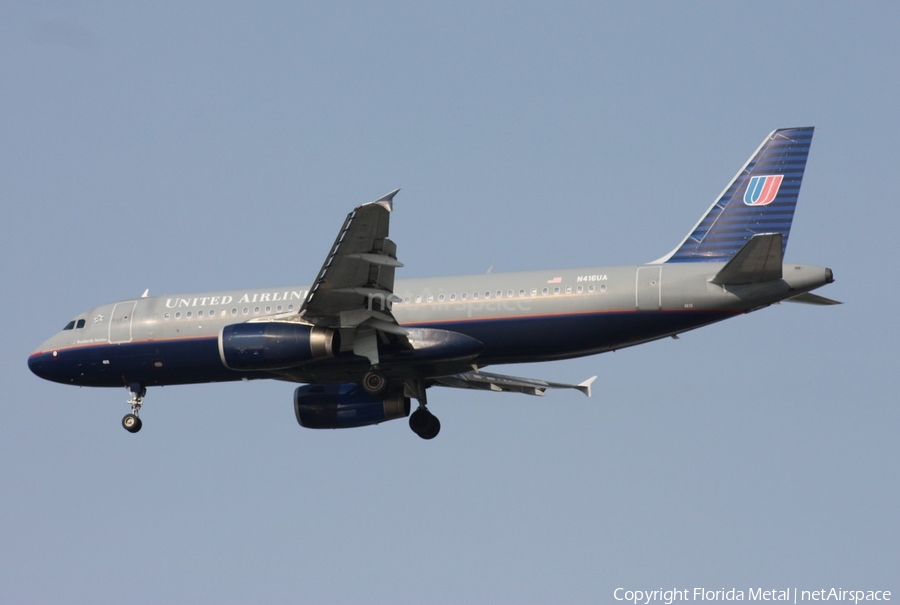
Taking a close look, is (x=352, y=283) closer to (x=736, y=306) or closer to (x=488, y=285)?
(x=488, y=285)

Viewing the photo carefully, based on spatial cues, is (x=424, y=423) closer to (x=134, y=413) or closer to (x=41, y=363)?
(x=134, y=413)

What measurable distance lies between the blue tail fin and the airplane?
0.08 ft

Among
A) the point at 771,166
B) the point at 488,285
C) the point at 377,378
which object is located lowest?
the point at 377,378

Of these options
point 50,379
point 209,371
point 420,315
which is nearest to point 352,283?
point 420,315

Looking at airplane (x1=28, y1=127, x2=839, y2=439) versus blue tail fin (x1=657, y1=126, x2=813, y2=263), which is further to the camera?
blue tail fin (x1=657, y1=126, x2=813, y2=263)

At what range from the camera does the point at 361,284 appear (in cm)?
3378

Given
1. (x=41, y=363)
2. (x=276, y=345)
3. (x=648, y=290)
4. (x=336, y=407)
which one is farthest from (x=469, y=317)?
(x=41, y=363)

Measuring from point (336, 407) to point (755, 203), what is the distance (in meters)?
12.8

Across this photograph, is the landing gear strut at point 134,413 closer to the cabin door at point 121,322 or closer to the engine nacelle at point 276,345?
the cabin door at point 121,322

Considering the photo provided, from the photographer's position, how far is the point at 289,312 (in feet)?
122

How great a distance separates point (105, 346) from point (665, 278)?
15.4 meters

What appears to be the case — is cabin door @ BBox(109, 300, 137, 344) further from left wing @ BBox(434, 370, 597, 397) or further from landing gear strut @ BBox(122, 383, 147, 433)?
left wing @ BBox(434, 370, 597, 397)

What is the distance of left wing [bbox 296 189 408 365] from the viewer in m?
31.7

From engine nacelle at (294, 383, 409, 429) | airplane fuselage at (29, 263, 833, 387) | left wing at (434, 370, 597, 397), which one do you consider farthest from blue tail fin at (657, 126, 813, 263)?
engine nacelle at (294, 383, 409, 429)
